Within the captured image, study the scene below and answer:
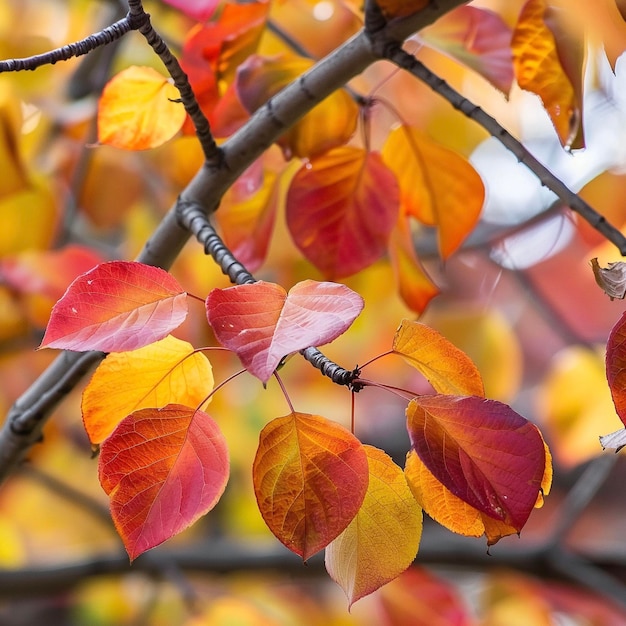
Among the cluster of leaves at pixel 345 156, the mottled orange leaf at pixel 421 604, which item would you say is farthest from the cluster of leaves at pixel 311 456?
the mottled orange leaf at pixel 421 604

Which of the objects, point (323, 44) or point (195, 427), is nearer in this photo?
point (195, 427)

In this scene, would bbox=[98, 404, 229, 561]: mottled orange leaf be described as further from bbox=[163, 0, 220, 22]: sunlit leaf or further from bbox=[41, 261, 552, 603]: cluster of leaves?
bbox=[163, 0, 220, 22]: sunlit leaf

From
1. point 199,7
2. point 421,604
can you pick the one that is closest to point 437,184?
point 199,7

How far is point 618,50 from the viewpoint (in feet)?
1.21

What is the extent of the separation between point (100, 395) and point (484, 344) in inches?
28.8

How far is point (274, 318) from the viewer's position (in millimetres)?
275

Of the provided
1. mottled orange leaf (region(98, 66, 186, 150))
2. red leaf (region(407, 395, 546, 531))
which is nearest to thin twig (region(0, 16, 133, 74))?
mottled orange leaf (region(98, 66, 186, 150))

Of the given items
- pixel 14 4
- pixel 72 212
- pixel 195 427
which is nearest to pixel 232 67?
pixel 195 427

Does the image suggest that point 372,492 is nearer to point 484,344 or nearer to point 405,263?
point 405,263

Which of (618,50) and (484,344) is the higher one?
(618,50)

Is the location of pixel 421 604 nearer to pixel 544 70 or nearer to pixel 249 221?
pixel 249 221

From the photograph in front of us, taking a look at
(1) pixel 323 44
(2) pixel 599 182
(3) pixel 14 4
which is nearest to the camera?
(2) pixel 599 182

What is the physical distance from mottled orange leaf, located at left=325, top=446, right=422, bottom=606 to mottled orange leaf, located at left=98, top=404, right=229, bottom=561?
0.07m

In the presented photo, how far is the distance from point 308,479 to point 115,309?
0.37ft
